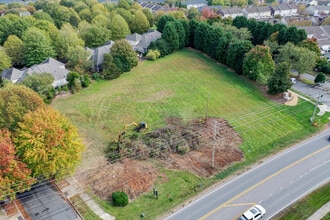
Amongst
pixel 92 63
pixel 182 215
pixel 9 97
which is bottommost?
pixel 182 215

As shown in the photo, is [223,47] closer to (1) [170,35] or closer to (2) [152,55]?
(1) [170,35]

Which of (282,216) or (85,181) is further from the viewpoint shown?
(85,181)

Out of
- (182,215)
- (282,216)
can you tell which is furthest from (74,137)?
(282,216)

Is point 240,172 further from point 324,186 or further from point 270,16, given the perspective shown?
point 270,16

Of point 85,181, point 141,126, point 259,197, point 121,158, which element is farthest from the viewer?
point 141,126

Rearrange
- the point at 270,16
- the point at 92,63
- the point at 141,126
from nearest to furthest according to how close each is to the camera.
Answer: the point at 141,126, the point at 92,63, the point at 270,16

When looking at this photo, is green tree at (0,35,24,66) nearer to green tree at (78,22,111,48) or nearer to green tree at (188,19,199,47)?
green tree at (78,22,111,48)

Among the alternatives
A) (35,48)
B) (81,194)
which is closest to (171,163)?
(81,194)

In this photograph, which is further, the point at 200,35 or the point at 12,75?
the point at 200,35
